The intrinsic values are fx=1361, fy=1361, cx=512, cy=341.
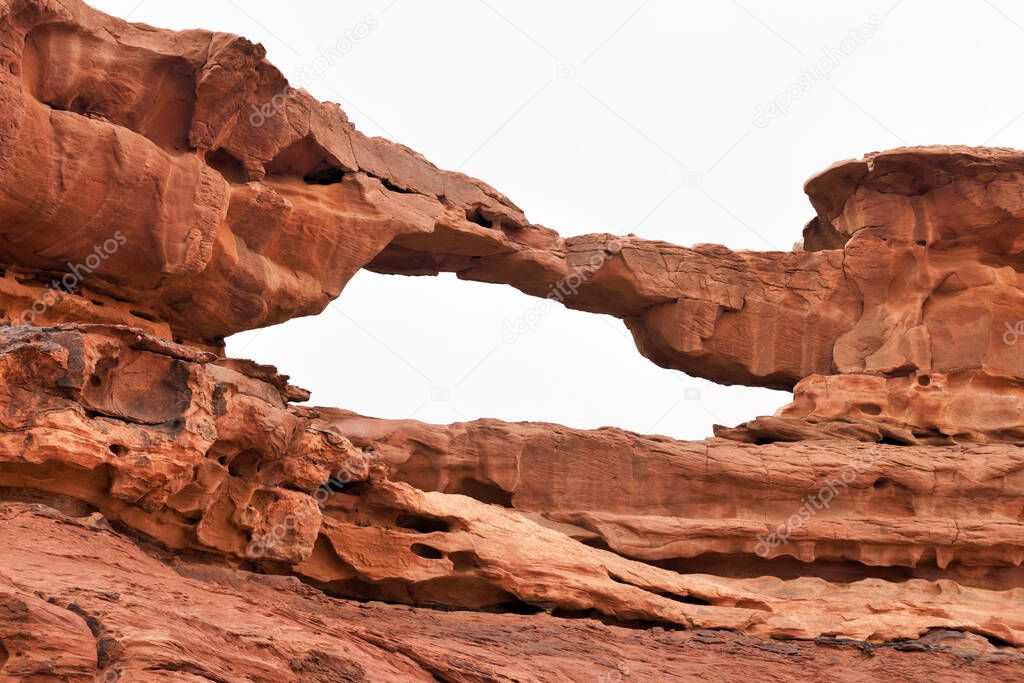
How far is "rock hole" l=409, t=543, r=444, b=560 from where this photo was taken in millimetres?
14156

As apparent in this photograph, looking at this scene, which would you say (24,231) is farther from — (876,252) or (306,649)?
(876,252)

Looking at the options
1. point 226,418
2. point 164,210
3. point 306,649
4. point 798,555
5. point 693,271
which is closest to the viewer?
point 306,649

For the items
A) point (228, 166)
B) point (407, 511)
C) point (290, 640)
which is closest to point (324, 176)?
point (228, 166)

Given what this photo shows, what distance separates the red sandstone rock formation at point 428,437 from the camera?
10.0 m

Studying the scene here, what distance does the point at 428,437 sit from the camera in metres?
16.2

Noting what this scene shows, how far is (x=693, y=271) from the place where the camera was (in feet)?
67.7

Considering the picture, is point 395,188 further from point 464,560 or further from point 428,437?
point 464,560

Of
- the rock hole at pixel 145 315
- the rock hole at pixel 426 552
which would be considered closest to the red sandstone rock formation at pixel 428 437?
the rock hole at pixel 426 552

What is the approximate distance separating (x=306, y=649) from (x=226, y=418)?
3.09 meters

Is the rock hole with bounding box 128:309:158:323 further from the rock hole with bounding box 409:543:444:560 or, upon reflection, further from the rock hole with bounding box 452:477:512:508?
the rock hole with bounding box 409:543:444:560

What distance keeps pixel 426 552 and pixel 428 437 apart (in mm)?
2195

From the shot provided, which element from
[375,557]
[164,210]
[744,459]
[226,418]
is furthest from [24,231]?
[744,459]

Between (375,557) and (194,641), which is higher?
(375,557)

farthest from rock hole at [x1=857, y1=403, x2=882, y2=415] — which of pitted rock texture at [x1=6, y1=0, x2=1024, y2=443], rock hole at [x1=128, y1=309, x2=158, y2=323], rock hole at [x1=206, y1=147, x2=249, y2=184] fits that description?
rock hole at [x1=128, y1=309, x2=158, y2=323]
